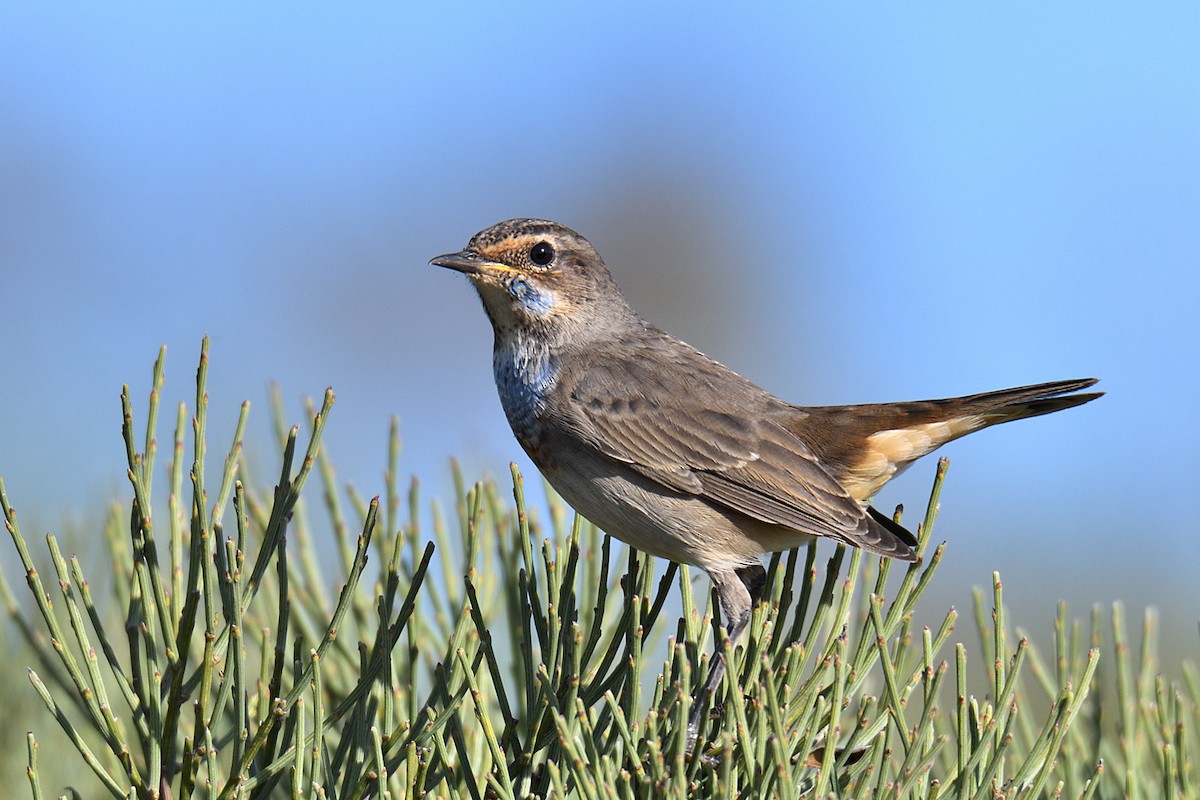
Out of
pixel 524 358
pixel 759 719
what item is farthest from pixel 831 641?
pixel 524 358

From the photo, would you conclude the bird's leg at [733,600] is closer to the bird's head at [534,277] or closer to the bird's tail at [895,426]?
the bird's tail at [895,426]

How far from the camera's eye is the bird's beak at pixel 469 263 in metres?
3.84

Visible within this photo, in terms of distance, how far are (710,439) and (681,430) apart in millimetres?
97

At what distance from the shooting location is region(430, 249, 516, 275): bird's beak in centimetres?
384

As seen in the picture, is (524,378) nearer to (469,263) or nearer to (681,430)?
(469,263)

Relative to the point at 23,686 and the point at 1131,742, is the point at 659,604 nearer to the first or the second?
the point at 1131,742

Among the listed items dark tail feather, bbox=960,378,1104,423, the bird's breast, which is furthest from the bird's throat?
dark tail feather, bbox=960,378,1104,423

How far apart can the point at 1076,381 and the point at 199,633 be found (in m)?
2.40

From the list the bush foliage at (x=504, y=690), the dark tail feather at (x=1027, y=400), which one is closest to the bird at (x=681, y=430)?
the dark tail feather at (x=1027, y=400)

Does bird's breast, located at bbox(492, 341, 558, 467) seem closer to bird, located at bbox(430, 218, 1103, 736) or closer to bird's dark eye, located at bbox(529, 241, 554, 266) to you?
bird, located at bbox(430, 218, 1103, 736)

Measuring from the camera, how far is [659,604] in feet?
9.52

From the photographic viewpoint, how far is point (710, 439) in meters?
3.78

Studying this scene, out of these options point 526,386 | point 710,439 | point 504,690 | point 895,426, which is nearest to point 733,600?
point 710,439

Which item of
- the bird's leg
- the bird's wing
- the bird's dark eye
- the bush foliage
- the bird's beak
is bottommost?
the bush foliage
